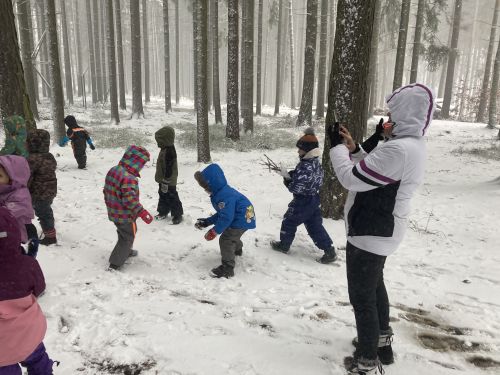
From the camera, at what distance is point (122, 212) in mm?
4363

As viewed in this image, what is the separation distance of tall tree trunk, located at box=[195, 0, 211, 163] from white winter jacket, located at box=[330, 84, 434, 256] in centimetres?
832

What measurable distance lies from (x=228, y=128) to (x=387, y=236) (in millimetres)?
12757

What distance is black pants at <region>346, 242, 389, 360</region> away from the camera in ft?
8.55

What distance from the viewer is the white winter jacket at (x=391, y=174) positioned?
2.38 meters

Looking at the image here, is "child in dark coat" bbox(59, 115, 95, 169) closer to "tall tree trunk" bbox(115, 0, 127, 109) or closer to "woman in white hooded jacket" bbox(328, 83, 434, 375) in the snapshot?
"woman in white hooded jacket" bbox(328, 83, 434, 375)

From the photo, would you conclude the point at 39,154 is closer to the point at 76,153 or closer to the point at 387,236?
the point at 387,236

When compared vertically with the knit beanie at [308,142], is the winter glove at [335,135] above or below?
above

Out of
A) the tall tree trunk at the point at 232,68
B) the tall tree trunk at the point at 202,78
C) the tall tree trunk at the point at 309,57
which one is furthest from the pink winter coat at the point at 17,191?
the tall tree trunk at the point at 309,57

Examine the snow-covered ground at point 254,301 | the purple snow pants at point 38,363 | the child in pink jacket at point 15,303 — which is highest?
the child in pink jacket at point 15,303

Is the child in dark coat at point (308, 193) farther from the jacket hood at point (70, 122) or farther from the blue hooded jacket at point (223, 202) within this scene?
the jacket hood at point (70, 122)

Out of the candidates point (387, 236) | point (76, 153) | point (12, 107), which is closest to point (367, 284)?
point (387, 236)

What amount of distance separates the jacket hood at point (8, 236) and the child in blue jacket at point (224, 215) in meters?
2.31

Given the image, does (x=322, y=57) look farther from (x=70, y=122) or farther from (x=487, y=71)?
(x=70, y=122)

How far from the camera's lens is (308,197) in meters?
4.96
